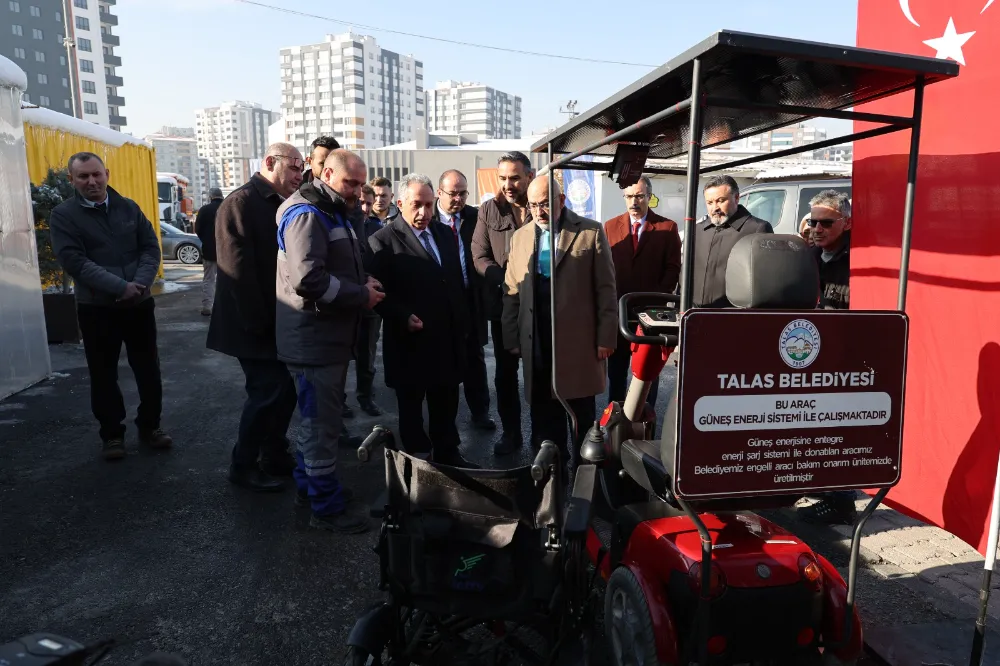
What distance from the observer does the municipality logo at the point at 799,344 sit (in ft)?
6.01

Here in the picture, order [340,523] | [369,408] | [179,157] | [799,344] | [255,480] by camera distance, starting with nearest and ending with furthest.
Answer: [799,344] < [340,523] < [255,480] < [369,408] < [179,157]

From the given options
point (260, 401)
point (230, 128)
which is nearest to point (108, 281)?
point (260, 401)

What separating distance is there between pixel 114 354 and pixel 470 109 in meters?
156

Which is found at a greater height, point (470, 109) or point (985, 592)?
point (470, 109)

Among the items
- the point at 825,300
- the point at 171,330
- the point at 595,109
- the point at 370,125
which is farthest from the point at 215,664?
the point at 370,125

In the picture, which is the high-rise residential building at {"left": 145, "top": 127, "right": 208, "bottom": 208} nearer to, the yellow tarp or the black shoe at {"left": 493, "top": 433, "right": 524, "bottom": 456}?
the yellow tarp

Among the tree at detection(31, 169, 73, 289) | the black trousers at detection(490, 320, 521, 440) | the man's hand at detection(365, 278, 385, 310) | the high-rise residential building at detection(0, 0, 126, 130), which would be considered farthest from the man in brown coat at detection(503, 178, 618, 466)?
the high-rise residential building at detection(0, 0, 126, 130)

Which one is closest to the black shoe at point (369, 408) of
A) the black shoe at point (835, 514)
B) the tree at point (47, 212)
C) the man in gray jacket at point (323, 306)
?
the man in gray jacket at point (323, 306)

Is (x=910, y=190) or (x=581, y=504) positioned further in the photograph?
(x=581, y=504)

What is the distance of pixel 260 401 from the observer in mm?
3777

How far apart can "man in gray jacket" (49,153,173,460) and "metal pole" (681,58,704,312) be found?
3482 mm

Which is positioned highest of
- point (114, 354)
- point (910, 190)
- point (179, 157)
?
point (179, 157)

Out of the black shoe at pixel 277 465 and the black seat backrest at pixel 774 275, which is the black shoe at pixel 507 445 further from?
the black seat backrest at pixel 774 275

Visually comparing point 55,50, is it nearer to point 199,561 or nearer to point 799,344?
point 199,561
